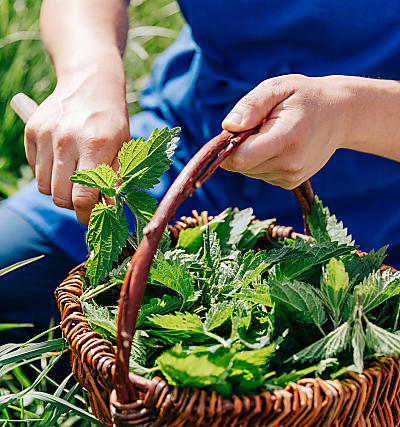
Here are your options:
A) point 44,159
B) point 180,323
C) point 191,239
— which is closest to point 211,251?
point 191,239

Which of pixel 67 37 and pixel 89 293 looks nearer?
pixel 89 293

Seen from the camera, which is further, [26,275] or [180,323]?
[26,275]

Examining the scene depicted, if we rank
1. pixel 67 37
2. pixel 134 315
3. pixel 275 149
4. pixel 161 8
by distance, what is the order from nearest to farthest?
pixel 134 315
pixel 275 149
pixel 67 37
pixel 161 8

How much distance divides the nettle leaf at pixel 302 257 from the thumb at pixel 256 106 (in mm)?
164

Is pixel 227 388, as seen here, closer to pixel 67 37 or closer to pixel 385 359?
pixel 385 359

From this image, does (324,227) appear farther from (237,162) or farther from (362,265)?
(237,162)

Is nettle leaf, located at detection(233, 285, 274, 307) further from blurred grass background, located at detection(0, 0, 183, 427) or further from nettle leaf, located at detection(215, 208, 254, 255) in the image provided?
blurred grass background, located at detection(0, 0, 183, 427)

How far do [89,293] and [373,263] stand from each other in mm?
351

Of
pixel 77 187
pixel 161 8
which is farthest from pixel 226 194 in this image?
pixel 161 8

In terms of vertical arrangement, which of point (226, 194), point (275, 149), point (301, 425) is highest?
point (275, 149)

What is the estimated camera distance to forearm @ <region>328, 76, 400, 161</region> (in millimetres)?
614

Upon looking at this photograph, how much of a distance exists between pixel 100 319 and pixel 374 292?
286mm

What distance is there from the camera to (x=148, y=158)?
566 mm

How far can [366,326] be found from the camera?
48 centimetres
